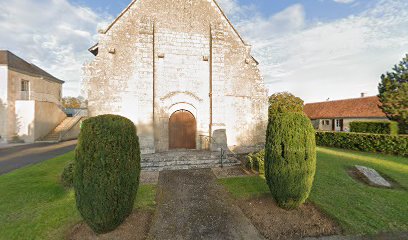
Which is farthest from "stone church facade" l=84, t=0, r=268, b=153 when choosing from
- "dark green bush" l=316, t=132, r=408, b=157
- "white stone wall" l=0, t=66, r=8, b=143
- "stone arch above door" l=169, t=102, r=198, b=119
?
"white stone wall" l=0, t=66, r=8, b=143

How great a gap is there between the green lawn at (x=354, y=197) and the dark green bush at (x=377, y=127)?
7.65 m

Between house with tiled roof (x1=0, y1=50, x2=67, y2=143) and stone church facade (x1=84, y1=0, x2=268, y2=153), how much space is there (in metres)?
13.7

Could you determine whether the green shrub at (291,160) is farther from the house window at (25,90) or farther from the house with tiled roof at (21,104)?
the house window at (25,90)

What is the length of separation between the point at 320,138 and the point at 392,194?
11.4 metres

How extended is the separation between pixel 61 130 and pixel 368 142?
30.0 meters

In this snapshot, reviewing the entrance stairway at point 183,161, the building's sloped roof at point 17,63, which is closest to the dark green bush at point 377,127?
the entrance stairway at point 183,161

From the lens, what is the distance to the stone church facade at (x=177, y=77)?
1064 cm

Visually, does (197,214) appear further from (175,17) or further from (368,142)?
(368,142)

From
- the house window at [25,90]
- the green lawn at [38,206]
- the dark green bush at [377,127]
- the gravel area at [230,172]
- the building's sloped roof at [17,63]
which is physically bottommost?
the green lawn at [38,206]

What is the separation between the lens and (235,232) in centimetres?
427

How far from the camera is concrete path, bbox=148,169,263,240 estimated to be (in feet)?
13.9

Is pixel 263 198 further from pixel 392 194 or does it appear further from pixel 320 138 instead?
pixel 320 138

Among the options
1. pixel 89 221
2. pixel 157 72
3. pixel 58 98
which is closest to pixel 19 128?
pixel 58 98

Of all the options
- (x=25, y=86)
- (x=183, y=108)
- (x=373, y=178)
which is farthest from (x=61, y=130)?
(x=373, y=178)
